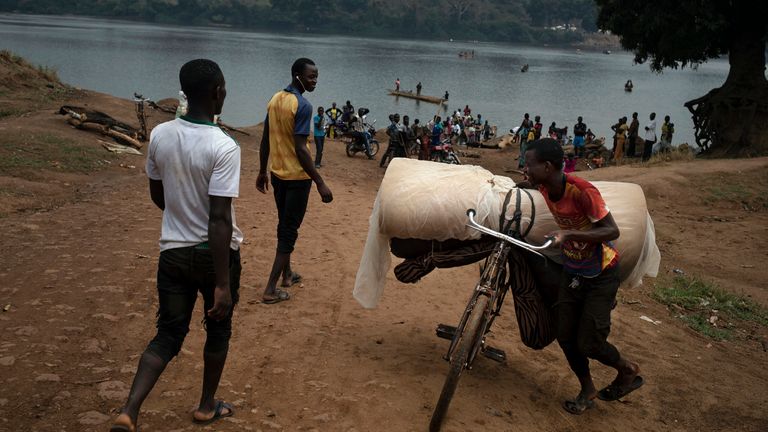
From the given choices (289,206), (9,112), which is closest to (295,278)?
(289,206)

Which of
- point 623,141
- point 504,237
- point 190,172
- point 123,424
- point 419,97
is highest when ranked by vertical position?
point 190,172

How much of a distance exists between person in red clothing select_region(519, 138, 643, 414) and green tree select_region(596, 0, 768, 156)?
54.4 feet

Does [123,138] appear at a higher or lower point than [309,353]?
lower

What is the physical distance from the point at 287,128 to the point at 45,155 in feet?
26.9

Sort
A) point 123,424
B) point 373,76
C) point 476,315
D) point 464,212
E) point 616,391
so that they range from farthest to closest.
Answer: point 373,76
point 616,391
point 464,212
point 476,315
point 123,424

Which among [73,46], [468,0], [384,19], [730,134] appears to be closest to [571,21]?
A: [468,0]

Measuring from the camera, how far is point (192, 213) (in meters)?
3.25

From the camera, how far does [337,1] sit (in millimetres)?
129250

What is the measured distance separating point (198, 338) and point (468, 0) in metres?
142

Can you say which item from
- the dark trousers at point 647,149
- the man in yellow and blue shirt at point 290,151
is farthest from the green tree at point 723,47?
the man in yellow and blue shirt at point 290,151

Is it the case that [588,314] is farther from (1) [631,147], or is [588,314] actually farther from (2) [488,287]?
(1) [631,147]

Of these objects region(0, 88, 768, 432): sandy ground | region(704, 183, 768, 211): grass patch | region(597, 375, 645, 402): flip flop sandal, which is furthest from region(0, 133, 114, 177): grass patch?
region(704, 183, 768, 211): grass patch

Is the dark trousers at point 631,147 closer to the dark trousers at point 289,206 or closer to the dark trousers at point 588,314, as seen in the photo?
the dark trousers at point 289,206

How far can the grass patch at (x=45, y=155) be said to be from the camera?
1095cm
